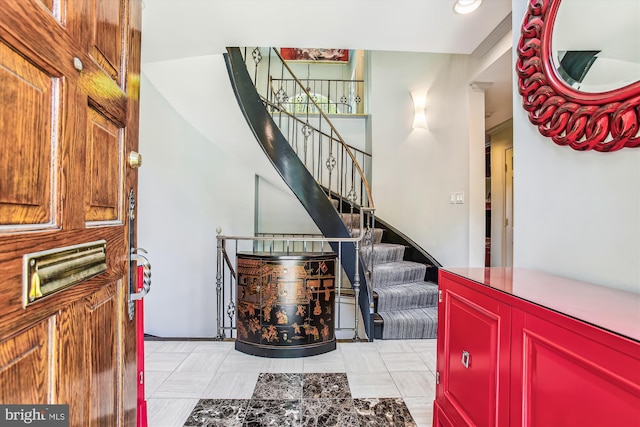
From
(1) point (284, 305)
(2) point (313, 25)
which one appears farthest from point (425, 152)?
(1) point (284, 305)

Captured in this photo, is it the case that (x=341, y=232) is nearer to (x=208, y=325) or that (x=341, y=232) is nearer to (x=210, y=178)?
(x=210, y=178)

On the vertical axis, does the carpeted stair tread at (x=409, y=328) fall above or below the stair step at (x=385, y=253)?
below

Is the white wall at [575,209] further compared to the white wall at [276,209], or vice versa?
the white wall at [276,209]

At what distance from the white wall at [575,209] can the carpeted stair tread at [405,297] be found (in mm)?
1690

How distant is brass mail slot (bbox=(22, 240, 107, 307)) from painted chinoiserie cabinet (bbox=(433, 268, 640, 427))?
1.08 metres

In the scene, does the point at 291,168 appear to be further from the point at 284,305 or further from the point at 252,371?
the point at 252,371

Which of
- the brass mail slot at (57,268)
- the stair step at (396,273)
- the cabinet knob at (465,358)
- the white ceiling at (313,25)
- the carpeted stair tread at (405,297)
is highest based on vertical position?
the white ceiling at (313,25)

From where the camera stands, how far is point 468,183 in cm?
343

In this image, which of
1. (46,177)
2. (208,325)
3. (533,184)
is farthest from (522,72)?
(208,325)

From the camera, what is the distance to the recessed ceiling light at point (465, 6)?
1.84 metres

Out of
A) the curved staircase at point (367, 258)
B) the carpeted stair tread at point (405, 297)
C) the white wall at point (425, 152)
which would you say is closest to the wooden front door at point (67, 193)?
the curved staircase at point (367, 258)

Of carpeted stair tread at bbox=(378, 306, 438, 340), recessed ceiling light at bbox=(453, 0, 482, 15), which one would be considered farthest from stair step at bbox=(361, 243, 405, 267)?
recessed ceiling light at bbox=(453, 0, 482, 15)

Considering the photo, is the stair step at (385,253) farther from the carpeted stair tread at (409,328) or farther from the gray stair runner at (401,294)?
the carpeted stair tread at (409,328)

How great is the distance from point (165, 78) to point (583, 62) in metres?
3.12
